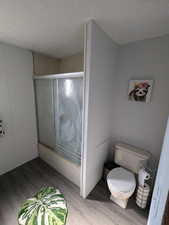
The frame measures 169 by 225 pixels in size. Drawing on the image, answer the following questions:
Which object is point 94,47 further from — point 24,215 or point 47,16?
point 24,215

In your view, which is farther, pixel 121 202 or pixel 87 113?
pixel 121 202

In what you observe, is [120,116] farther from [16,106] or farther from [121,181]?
[16,106]

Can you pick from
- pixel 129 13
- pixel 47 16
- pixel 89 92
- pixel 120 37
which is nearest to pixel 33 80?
pixel 47 16

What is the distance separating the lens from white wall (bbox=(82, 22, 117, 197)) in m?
1.19

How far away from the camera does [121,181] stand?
138cm

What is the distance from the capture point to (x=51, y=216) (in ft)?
3.84

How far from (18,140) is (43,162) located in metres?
0.68

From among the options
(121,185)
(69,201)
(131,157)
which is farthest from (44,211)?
(131,157)

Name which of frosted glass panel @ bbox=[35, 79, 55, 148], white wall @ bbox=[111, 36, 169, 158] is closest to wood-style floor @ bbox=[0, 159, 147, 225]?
frosted glass panel @ bbox=[35, 79, 55, 148]

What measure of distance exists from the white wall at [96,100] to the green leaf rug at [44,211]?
1.24ft

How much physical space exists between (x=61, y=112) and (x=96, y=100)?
722 mm

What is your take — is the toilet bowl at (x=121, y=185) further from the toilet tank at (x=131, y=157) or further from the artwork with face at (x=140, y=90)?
the artwork with face at (x=140, y=90)

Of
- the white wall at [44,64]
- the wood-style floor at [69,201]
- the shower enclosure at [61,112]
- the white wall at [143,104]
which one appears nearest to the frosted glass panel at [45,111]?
the shower enclosure at [61,112]

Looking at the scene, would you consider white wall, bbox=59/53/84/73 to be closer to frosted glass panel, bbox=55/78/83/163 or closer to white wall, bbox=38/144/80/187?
frosted glass panel, bbox=55/78/83/163
